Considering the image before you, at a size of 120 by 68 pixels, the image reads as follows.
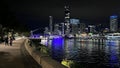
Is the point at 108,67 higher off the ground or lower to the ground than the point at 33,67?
lower

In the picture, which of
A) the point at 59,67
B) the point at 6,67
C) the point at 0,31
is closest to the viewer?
the point at 59,67

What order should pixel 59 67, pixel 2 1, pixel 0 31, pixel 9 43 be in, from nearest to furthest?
pixel 59 67
pixel 9 43
pixel 2 1
pixel 0 31

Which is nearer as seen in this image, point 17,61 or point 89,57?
point 17,61

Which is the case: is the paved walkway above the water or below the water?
above

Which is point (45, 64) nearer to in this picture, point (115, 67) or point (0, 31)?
point (115, 67)

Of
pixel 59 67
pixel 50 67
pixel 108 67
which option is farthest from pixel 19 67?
pixel 108 67

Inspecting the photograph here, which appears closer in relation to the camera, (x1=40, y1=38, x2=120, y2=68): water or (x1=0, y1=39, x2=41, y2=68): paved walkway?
(x1=0, y1=39, x2=41, y2=68): paved walkway

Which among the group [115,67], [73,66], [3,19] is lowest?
[115,67]

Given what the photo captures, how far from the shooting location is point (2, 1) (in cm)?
6675

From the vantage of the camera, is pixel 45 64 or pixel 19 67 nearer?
pixel 45 64

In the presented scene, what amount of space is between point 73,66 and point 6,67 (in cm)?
422

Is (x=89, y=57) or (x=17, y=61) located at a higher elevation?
(x=17, y=61)

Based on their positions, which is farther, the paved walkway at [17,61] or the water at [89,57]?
the water at [89,57]

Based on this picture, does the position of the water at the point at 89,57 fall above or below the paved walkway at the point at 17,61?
below
